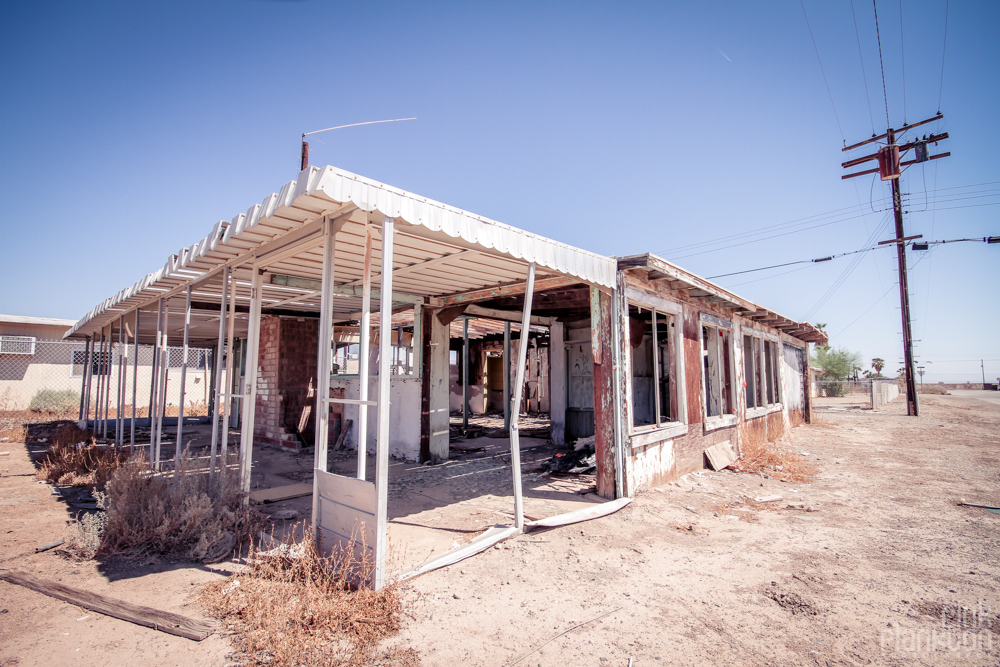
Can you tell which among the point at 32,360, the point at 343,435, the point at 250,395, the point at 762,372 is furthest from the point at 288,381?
the point at 32,360

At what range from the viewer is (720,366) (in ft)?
30.0

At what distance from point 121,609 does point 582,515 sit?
152 inches

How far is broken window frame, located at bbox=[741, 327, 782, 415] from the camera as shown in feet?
38.0

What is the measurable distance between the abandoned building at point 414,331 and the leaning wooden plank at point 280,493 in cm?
76

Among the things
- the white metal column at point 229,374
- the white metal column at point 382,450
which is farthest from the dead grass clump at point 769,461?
the white metal column at point 229,374

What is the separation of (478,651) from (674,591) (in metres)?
1.65

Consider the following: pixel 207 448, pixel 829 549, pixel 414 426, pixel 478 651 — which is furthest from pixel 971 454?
pixel 207 448

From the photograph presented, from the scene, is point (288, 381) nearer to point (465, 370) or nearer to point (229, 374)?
point (465, 370)

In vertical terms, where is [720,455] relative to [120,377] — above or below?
below

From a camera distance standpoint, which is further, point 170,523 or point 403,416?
point 403,416

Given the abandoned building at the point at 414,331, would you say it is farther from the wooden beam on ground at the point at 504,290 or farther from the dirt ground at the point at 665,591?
the dirt ground at the point at 665,591

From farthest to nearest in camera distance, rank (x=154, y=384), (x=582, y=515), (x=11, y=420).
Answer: (x=11, y=420), (x=154, y=384), (x=582, y=515)

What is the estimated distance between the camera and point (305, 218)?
3.83 meters

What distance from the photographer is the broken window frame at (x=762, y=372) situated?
11570 mm
